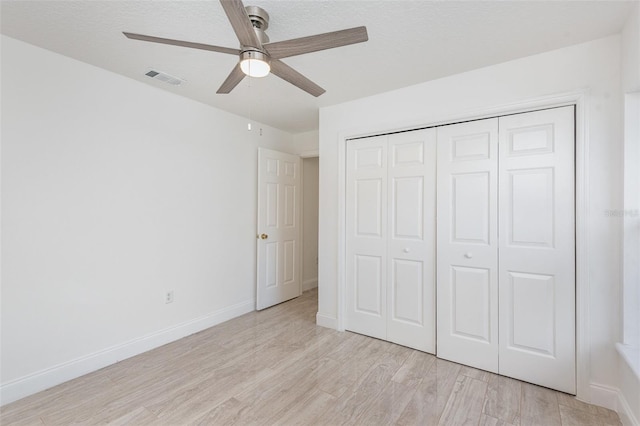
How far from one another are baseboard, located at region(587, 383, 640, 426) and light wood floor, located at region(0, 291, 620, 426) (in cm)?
5

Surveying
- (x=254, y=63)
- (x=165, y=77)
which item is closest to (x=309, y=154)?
(x=165, y=77)

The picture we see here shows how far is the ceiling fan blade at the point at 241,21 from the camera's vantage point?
122 cm

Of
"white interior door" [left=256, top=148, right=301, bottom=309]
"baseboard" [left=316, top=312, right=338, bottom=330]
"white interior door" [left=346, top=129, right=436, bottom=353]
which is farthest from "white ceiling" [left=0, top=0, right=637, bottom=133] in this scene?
"baseboard" [left=316, top=312, right=338, bottom=330]

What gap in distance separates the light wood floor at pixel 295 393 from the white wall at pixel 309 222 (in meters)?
1.96

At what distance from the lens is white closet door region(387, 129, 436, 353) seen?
2654 mm

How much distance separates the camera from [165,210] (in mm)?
2896

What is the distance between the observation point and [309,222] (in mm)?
4801

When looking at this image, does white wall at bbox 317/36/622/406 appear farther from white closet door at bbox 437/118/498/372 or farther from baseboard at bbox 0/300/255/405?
baseboard at bbox 0/300/255/405

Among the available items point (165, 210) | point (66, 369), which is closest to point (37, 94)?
point (165, 210)

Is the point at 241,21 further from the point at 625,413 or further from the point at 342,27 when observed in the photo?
the point at 625,413

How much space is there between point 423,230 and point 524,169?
35.7 inches

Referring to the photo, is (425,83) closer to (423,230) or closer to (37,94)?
(423,230)

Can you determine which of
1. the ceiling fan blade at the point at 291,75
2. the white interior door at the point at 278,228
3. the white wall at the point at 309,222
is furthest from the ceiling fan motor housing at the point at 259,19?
the white wall at the point at 309,222

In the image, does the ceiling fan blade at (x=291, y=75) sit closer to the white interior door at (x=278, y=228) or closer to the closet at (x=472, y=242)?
the closet at (x=472, y=242)
